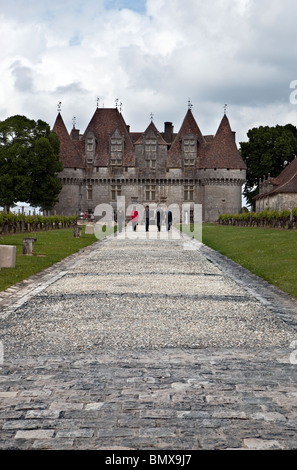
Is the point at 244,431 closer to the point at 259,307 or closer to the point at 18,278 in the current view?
the point at 259,307

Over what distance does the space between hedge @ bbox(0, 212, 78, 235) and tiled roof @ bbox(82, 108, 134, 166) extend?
24157 mm

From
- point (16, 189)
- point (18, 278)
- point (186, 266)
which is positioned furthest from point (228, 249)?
point (16, 189)

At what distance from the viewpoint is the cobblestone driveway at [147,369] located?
11.3 feet

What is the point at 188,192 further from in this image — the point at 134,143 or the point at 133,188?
the point at 134,143

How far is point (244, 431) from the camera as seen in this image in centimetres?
345

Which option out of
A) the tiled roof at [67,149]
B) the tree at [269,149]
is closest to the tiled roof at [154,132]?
the tiled roof at [67,149]

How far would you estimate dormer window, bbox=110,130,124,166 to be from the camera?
71.8 metres

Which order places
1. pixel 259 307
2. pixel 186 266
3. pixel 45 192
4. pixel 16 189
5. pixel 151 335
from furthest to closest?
1. pixel 45 192
2. pixel 16 189
3. pixel 186 266
4. pixel 259 307
5. pixel 151 335

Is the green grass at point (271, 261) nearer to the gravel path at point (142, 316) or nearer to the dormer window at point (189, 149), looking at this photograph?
the gravel path at point (142, 316)

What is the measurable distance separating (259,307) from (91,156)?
217ft

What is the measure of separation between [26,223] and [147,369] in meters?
33.8

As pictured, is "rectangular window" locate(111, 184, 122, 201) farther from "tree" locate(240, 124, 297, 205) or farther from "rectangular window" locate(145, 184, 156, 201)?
"tree" locate(240, 124, 297, 205)

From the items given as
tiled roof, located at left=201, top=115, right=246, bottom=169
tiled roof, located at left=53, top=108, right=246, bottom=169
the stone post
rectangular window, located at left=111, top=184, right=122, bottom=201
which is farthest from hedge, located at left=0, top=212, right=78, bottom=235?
tiled roof, located at left=201, top=115, right=246, bottom=169

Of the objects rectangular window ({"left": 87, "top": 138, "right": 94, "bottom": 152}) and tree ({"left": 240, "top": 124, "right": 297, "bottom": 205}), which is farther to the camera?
rectangular window ({"left": 87, "top": 138, "right": 94, "bottom": 152})
